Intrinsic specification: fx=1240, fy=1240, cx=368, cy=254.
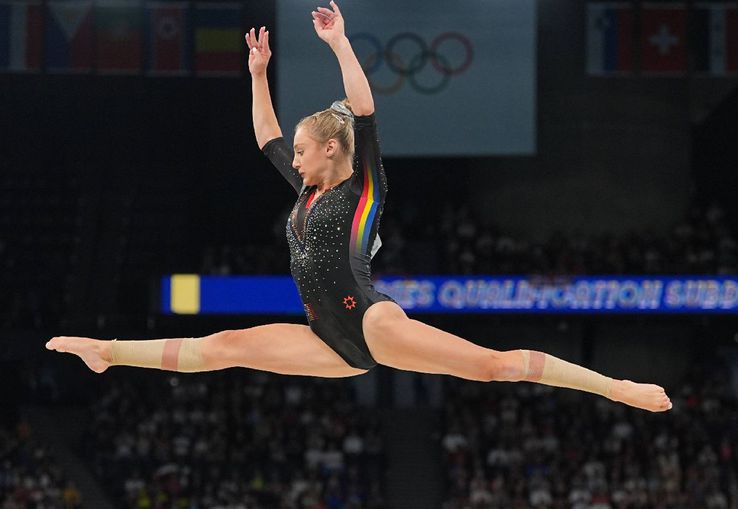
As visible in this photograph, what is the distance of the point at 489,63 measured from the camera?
21.4m

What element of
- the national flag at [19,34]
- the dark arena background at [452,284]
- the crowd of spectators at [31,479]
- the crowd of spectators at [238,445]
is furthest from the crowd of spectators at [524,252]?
the national flag at [19,34]

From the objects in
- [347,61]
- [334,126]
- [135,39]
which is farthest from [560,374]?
[135,39]

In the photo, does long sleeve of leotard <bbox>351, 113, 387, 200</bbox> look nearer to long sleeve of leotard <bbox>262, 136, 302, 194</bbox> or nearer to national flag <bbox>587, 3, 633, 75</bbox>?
long sleeve of leotard <bbox>262, 136, 302, 194</bbox>

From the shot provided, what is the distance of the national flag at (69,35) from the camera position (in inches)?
843

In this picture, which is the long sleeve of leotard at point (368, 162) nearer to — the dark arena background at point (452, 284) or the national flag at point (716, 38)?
the dark arena background at point (452, 284)

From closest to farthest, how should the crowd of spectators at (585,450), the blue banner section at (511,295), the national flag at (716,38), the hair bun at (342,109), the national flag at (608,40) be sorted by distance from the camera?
the hair bun at (342,109)
the crowd of spectators at (585,450)
the national flag at (716,38)
the national flag at (608,40)
the blue banner section at (511,295)

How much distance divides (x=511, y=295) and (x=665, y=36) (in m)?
5.36

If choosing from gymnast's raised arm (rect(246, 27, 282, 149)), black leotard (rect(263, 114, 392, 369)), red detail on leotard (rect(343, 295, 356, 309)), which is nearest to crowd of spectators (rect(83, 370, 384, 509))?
gymnast's raised arm (rect(246, 27, 282, 149))

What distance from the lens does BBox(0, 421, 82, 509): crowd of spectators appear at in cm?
2031

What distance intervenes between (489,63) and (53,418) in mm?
11662

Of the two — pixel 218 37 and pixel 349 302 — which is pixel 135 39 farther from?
pixel 349 302

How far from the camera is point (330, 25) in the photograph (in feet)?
19.7

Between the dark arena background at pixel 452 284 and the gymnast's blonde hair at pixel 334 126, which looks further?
the dark arena background at pixel 452 284

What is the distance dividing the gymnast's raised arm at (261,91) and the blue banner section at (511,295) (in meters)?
15.7
